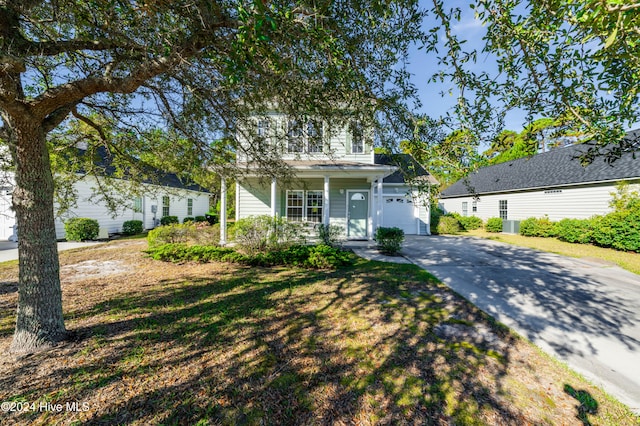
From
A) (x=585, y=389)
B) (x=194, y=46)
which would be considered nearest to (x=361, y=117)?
(x=194, y=46)

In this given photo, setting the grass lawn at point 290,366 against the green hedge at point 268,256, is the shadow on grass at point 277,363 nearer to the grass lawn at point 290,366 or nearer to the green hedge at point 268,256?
the grass lawn at point 290,366

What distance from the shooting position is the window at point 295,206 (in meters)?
11.5

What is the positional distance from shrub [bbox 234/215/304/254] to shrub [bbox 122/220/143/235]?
1018 centimetres

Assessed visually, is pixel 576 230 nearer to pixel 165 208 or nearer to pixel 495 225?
pixel 495 225

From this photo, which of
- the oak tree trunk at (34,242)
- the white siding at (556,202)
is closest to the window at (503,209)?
the white siding at (556,202)

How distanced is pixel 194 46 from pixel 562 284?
8581 millimetres

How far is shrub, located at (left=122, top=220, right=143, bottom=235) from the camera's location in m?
13.8

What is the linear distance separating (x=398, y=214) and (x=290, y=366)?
12786 millimetres

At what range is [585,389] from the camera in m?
2.43

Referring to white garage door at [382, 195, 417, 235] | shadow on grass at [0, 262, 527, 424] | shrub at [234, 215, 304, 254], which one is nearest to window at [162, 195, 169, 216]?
shrub at [234, 215, 304, 254]

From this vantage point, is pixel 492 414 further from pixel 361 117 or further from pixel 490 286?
pixel 490 286

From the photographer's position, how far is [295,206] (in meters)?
11.6

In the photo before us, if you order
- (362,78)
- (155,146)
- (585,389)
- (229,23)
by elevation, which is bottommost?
(585,389)

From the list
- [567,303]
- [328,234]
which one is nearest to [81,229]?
[328,234]
